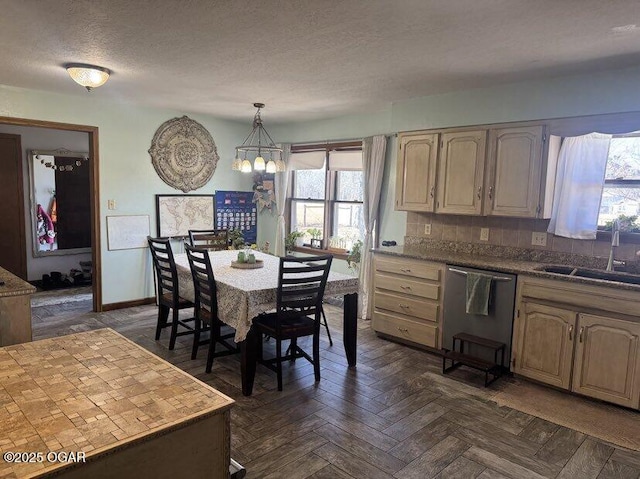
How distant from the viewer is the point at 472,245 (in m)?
4.16

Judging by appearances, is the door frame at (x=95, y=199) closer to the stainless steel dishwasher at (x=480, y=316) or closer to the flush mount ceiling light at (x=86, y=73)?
the flush mount ceiling light at (x=86, y=73)

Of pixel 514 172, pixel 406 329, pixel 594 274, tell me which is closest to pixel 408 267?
pixel 406 329

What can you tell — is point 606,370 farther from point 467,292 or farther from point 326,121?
point 326,121

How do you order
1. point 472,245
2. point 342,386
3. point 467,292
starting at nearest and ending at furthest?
point 342,386 < point 467,292 < point 472,245

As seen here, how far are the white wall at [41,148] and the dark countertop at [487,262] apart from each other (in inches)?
194

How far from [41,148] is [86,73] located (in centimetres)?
354

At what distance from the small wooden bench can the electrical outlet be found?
943mm

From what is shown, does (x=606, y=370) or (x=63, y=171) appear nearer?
(x=606, y=370)

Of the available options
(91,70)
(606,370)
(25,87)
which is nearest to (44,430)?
(91,70)

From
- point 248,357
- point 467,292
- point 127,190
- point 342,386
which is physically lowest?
point 342,386

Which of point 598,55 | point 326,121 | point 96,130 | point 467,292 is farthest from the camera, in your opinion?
point 326,121

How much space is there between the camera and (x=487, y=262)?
3.66 metres

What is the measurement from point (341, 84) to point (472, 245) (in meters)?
1.91

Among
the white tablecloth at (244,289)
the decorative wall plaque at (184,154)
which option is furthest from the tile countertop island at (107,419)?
the decorative wall plaque at (184,154)
